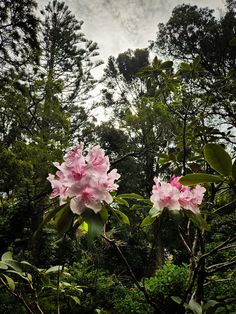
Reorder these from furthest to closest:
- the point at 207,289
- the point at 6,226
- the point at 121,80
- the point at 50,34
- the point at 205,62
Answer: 1. the point at 121,80
2. the point at 50,34
3. the point at 205,62
4. the point at 6,226
5. the point at 207,289

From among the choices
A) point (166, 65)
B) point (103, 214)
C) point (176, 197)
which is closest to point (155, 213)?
point (176, 197)

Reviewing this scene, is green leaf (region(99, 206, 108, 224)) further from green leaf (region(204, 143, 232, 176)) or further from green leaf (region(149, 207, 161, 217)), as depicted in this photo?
green leaf (region(204, 143, 232, 176))

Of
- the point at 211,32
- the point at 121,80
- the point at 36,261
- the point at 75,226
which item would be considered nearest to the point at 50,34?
the point at 121,80

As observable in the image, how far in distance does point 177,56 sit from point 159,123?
2954mm

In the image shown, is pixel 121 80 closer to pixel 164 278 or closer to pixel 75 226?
pixel 164 278

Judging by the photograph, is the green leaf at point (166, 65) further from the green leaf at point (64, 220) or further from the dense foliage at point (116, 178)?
the green leaf at point (64, 220)

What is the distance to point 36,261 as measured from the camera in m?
7.24

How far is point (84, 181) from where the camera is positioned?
881mm

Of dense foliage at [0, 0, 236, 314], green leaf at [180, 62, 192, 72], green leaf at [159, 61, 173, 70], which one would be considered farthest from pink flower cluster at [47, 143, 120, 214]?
green leaf at [180, 62, 192, 72]

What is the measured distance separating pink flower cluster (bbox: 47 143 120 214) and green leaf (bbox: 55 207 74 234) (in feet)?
0.13

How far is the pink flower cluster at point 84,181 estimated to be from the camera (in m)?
0.88

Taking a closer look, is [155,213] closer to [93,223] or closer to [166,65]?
A: [93,223]

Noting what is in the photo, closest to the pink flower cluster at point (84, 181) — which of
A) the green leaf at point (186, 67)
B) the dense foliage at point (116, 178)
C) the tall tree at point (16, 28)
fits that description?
the dense foliage at point (116, 178)

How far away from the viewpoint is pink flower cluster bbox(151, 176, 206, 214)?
42.0 inches
